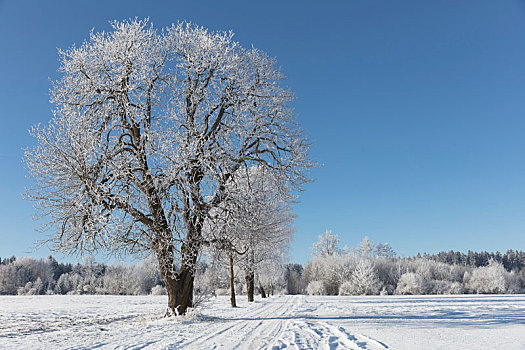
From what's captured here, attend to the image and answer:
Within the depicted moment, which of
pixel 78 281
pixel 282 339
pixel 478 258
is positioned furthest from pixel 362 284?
pixel 478 258

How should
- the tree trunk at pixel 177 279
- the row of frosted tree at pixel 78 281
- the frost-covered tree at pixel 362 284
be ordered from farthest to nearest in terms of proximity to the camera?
the row of frosted tree at pixel 78 281 → the frost-covered tree at pixel 362 284 → the tree trunk at pixel 177 279

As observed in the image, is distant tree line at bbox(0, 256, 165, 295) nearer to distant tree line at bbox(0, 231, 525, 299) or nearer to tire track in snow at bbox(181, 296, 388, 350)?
distant tree line at bbox(0, 231, 525, 299)

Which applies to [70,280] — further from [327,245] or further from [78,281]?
[327,245]

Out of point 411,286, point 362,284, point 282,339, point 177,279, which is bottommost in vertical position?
point 411,286

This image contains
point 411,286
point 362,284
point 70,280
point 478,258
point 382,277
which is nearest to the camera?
point 362,284

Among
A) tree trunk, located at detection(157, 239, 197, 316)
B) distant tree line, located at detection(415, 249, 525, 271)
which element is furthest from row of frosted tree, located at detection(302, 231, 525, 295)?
distant tree line, located at detection(415, 249, 525, 271)

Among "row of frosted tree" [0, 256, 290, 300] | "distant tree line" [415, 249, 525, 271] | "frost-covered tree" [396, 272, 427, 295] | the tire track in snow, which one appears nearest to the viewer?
the tire track in snow

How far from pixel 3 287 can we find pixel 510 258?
165870mm

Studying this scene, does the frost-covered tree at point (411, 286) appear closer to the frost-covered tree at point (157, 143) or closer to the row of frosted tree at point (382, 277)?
the row of frosted tree at point (382, 277)

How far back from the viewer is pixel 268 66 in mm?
13688

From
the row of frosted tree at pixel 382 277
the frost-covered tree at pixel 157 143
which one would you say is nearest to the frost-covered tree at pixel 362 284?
the row of frosted tree at pixel 382 277

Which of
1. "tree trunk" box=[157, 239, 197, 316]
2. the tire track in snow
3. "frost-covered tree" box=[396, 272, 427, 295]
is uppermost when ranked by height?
"tree trunk" box=[157, 239, 197, 316]

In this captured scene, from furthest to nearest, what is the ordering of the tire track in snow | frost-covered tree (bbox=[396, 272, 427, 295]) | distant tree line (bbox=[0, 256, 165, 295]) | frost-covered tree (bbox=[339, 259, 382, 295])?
distant tree line (bbox=[0, 256, 165, 295]) → frost-covered tree (bbox=[396, 272, 427, 295]) → frost-covered tree (bbox=[339, 259, 382, 295]) → the tire track in snow

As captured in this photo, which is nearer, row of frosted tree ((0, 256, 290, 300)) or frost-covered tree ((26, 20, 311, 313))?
frost-covered tree ((26, 20, 311, 313))
